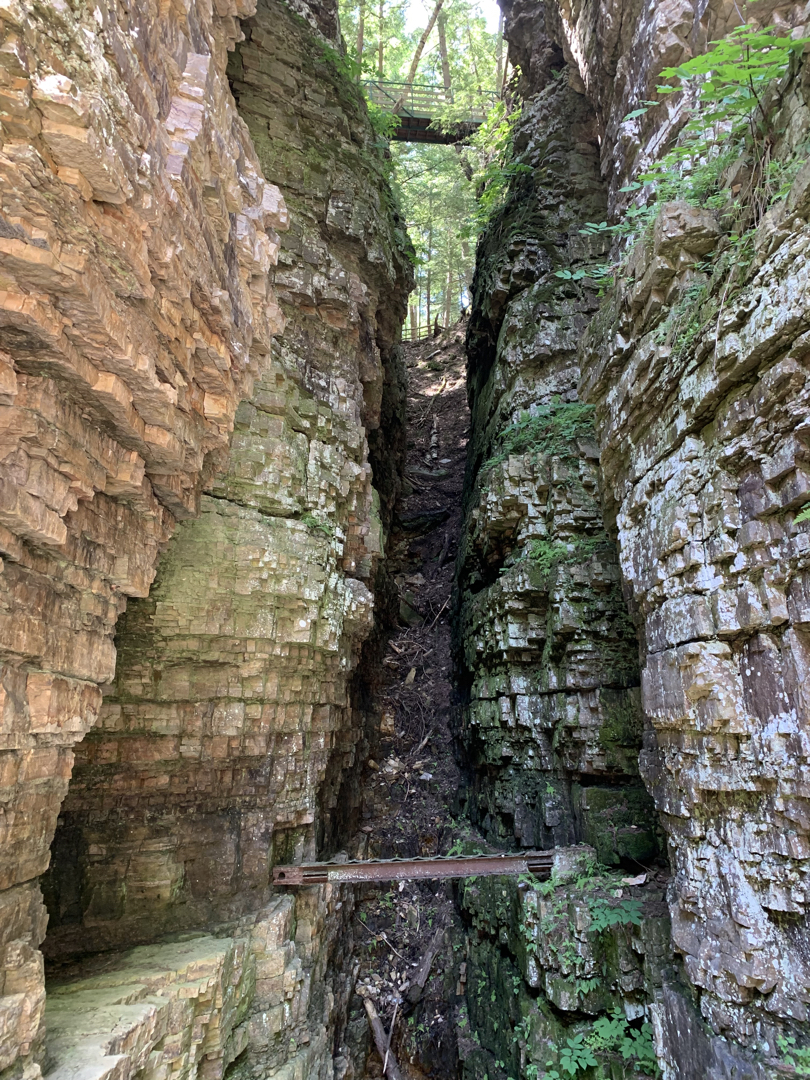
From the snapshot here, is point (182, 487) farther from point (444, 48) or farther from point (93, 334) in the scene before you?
point (444, 48)

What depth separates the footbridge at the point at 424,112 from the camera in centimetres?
1805

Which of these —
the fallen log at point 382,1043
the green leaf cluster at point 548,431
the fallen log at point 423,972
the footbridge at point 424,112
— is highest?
the footbridge at point 424,112

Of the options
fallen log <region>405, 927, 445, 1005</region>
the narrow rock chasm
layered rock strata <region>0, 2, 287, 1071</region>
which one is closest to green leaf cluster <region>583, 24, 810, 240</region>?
the narrow rock chasm

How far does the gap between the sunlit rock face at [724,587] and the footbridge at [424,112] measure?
566 inches

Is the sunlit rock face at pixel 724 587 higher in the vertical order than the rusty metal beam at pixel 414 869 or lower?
higher

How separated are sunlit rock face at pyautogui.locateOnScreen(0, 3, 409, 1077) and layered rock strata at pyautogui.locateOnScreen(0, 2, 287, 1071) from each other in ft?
0.06

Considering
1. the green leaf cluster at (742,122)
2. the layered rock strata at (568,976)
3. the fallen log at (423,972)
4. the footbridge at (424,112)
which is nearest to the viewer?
the green leaf cluster at (742,122)

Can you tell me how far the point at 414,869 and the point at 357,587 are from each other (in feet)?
12.6

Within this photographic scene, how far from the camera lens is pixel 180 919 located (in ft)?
21.0

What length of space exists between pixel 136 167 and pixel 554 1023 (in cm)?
854

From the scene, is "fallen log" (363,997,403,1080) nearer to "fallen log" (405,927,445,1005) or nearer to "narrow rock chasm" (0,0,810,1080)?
"narrow rock chasm" (0,0,810,1080)

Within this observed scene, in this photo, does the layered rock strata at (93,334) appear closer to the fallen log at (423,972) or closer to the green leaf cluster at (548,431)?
the green leaf cluster at (548,431)

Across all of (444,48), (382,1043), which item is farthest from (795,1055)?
(444,48)

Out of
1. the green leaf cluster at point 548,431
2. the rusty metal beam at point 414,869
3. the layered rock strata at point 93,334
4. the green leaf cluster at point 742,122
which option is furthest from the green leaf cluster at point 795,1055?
the green leaf cluster at point 548,431
